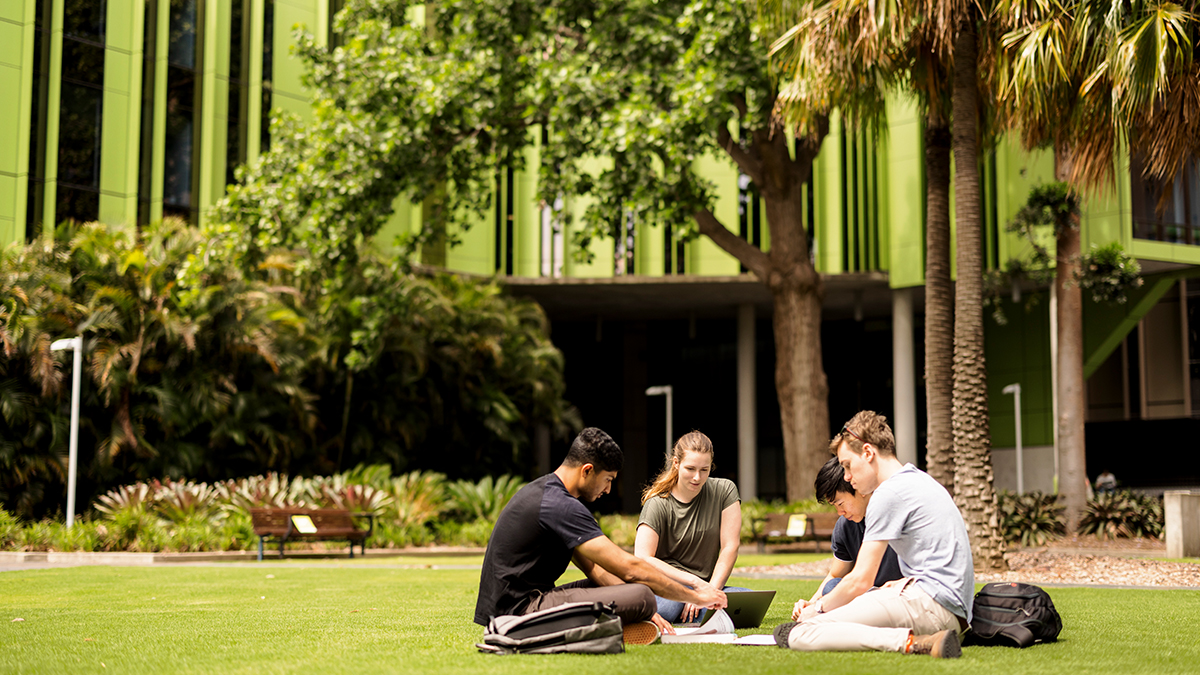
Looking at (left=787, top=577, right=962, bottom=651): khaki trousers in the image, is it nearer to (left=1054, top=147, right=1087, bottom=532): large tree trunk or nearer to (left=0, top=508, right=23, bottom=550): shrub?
(left=0, top=508, right=23, bottom=550): shrub

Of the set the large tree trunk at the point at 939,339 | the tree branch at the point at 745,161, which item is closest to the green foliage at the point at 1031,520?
the large tree trunk at the point at 939,339

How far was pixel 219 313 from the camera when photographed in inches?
869

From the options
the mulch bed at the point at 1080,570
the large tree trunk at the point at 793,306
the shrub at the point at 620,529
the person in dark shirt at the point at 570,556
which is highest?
the large tree trunk at the point at 793,306

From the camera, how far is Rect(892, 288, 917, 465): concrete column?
32281 millimetres

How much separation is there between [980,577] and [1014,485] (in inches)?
994

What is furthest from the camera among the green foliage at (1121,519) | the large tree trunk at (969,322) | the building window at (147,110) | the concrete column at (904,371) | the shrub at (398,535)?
the concrete column at (904,371)

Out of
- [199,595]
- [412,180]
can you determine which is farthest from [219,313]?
[199,595]

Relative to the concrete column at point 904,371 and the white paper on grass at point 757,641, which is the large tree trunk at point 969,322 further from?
the concrete column at point 904,371

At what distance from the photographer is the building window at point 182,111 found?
27.4 metres

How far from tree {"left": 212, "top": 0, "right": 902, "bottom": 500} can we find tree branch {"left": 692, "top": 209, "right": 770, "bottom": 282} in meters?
0.03

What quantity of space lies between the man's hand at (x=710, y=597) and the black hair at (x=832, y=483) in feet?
2.66

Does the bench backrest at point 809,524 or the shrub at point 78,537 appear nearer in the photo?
the shrub at point 78,537

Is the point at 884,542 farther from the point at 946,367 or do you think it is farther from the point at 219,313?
the point at 219,313

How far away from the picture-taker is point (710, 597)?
5.91 m
